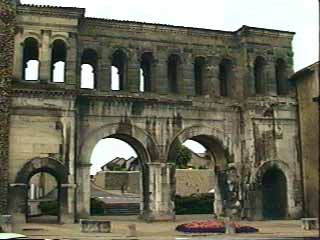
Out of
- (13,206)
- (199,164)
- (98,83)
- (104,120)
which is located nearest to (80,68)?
(98,83)

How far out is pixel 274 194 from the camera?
3092 cm

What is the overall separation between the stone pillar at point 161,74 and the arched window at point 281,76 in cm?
706

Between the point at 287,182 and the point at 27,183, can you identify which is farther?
the point at 287,182

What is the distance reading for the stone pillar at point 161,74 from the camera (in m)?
28.9

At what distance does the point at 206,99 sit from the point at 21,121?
10.2 meters

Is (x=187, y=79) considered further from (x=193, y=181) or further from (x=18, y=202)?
(x=193, y=181)

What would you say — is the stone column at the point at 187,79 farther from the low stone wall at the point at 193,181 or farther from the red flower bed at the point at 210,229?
the low stone wall at the point at 193,181

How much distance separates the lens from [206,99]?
29.3 metres

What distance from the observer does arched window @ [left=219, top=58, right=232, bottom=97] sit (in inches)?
1211

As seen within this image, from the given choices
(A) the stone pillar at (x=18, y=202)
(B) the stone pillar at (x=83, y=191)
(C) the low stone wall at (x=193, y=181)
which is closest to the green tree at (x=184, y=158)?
(C) the low stone wall at (x=193, y=181)

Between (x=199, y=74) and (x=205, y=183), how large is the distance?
26156 millimetres

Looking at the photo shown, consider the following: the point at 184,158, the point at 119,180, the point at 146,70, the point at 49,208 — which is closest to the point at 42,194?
the point at 119,180

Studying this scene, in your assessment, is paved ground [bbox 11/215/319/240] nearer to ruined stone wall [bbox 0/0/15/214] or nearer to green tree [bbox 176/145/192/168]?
ruined stone wall [bbox 0/0/15/214]

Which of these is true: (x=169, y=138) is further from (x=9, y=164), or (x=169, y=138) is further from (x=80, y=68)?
(x=9, y=164)
